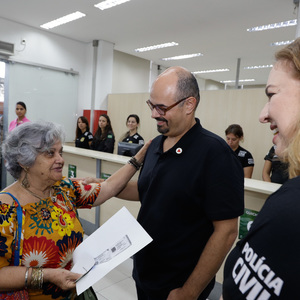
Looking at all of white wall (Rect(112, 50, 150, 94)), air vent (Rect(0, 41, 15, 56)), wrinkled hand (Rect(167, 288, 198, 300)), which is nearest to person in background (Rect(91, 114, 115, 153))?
air vent (Rect(0, 41, 15, 56))

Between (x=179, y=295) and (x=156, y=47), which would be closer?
(x=179, y=295)

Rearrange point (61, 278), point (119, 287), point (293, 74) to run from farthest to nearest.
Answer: point (119, 287) < point (61, 278) < point (293, 74)

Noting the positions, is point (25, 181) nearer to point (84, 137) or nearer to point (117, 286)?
point (117, 286)

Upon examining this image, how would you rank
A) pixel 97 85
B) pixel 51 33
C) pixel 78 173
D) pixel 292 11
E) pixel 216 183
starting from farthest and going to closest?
pixel 97 85 → pixel 51 33 → pixel 292 11 → pixel 78 173 → pixel 216 183

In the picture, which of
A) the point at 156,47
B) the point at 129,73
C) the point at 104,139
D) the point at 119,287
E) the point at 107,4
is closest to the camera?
the point at 119,287

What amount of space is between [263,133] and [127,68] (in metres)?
4.66

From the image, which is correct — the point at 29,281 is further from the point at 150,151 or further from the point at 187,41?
the point at 187,41

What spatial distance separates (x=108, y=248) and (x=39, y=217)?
323 mm

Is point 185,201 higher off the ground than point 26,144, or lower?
lower

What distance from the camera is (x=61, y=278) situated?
102 centimetres

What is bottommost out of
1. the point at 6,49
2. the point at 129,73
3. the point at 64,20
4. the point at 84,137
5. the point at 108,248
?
the point at 108,248

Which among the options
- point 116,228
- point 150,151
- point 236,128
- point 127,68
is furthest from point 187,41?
point 116,228

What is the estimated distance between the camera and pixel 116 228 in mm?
1058

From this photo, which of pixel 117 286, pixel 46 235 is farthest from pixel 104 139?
pixel 46 235
